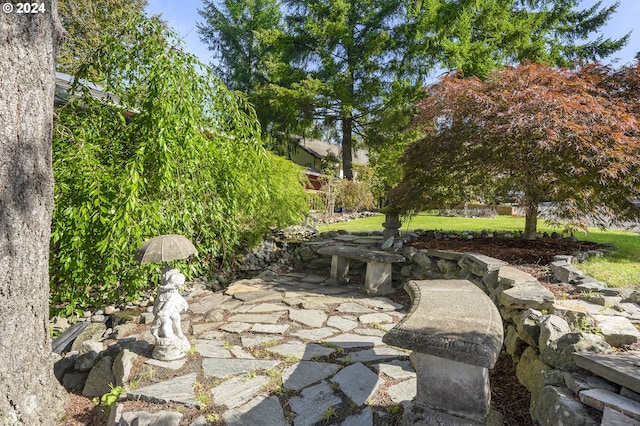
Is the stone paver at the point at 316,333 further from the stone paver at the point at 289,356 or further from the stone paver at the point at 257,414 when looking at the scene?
the stone paver at the point at 257,414

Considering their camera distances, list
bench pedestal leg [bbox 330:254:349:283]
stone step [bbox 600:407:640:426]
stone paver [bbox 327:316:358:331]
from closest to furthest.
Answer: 1. stone step [bbox 600:407:640:426]
2. stone paver [bbox 327:316:358:331]
3. bench pedestal leg [bbox 330:254:349:283]

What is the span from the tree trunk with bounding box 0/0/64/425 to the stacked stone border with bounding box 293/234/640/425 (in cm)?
329

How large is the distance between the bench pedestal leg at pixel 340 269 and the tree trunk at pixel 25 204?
420 cm

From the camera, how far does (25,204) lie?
243 centimetres

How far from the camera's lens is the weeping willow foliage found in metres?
3.57

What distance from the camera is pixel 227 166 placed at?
480 cm

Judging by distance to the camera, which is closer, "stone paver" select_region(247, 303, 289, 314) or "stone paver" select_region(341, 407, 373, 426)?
"stone paver" select_region(341, 407, 373, 426)

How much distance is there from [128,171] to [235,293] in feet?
7.96

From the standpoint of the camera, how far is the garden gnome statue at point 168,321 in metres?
2.98

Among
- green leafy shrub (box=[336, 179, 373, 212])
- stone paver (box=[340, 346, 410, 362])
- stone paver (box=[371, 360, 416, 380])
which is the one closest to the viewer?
stone paver (box=[371, 360, 416, 380])

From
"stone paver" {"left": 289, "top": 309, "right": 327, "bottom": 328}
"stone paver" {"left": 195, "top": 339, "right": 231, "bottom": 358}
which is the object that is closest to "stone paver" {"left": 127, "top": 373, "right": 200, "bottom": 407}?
"stone paver" {"left": 195, "top": 339, "right": 231, "bottom": 358}

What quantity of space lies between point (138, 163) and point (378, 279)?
3607mm

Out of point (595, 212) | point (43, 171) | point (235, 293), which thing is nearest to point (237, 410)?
point (43, 171)

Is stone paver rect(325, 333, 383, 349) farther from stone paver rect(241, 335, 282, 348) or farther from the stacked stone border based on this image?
the stacked stone border
